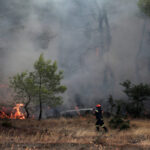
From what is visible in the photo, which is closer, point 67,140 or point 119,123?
point 67,140

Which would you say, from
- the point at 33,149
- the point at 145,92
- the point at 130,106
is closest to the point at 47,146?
the point at 33,149

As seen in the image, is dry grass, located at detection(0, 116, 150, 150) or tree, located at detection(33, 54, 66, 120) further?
tree, located at detection(33, 54, 66, 120)

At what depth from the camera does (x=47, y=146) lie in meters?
10.8

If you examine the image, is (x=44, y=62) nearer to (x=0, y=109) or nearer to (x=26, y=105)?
(x=26, y=105)

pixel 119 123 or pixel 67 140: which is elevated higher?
pixel 67 140

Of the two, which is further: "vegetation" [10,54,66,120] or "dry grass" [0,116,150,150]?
"vegetation" [10,54,66,120]

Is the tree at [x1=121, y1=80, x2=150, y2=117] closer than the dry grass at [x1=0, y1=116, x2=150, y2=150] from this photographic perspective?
No

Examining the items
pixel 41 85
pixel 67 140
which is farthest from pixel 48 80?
pixel 67 140

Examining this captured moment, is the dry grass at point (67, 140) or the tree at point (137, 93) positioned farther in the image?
the tree at point (137, 93)

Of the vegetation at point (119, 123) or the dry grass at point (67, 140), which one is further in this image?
the vegetation at point (119, 123)

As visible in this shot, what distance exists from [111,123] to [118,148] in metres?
15.8

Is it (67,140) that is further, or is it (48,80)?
(48,80)

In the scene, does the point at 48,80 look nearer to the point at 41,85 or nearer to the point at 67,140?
the point at 41,85

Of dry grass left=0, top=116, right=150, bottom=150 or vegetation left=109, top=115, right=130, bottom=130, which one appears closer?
dry grass left=0, top=116, right=150, bottom=150
